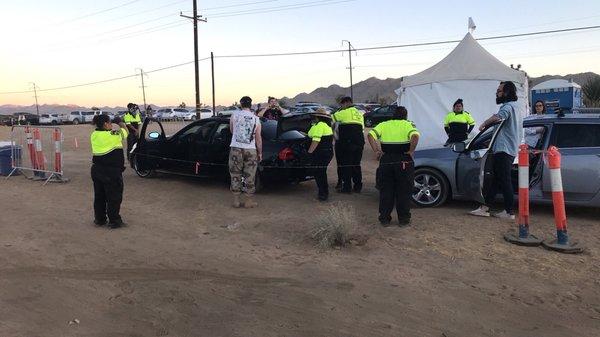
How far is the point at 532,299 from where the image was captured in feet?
14.4

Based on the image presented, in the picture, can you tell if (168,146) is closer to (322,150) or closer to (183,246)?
(322,150)

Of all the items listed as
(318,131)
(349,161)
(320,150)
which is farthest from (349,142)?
(318,131)

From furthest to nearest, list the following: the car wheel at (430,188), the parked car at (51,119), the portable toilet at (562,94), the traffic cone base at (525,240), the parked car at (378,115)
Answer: the parked car at (51,119), the parked car at (378,115), the portable toilet at (562,94), the car wheel at (430,188), the traffic cone base at (525,240)

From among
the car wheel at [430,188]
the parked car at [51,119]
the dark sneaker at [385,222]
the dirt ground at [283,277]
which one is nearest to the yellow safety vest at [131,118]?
the dirt ground at [283,277]

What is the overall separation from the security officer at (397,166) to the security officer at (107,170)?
3.46 m

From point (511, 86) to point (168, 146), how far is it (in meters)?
6.42

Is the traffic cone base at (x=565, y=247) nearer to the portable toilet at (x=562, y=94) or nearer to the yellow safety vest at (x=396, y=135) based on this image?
the yellow safety vest at (x=396, y=135)

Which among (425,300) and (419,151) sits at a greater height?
(419,151)

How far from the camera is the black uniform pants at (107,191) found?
680cm

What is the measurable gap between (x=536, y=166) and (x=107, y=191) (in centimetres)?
576

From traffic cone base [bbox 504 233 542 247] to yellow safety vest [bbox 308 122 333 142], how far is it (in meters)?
3.42

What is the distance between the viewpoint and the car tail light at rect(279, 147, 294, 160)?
28.9 ft

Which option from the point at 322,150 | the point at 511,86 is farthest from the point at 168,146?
the point at 511,86

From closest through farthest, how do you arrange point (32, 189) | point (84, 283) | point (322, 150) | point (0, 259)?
point (84, 283) → point (0, 259) → point (322, 150) → point (32, 189)
